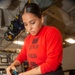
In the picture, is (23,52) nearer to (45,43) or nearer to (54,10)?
(45,43)

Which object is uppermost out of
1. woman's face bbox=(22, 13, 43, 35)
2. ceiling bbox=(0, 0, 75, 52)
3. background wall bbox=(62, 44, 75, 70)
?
ceiling bbox=(0, 0, 75, 52)

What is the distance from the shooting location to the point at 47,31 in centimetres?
101

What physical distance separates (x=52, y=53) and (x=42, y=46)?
10cm

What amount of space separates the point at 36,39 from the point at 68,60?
3621 mm

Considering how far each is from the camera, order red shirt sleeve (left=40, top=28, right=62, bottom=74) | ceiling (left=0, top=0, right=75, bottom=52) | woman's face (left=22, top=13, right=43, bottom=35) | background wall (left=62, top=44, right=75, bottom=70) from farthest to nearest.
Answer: background wall (left=62, top=44, right=75, bottom=70) → ceiling (left=0, top=0, right=75, bottom=52) → woman's face (left=22, top=13, right=43, bottom=35) → red shirt sleeve (left=40, top=28, right=62, bottom=74)

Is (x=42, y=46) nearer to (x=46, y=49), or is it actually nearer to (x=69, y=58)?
(x=46, y=49)

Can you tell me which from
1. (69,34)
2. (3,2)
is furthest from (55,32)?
(69,34)

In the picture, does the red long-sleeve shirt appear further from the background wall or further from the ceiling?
the background wall

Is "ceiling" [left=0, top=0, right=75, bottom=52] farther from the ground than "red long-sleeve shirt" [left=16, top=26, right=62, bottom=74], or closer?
farther from the ground

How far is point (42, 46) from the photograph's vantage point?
979mm

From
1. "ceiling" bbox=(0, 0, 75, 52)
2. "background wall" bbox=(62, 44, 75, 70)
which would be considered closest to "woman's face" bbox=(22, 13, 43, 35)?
"ceiling" bbox=(0, 0, 75, 52)

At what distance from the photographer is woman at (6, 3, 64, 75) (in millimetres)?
896

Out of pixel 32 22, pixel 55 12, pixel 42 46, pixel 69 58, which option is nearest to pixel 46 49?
pixel 42 46

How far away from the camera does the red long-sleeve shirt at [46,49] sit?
2.93 ft
